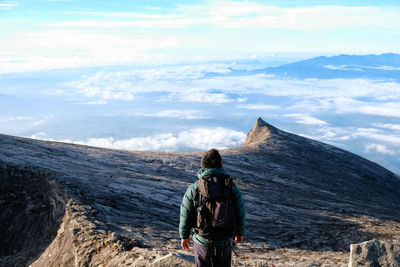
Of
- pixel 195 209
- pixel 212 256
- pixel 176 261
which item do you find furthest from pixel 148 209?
pixel 195 209

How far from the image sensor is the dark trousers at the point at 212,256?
28.1 ft

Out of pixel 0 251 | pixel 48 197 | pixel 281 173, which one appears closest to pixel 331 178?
pixel 281 173

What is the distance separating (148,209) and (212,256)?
14.7 meters

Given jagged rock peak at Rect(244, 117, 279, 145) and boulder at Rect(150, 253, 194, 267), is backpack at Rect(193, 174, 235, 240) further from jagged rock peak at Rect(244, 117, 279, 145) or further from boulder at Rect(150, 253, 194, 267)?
jagged rock peak at Rect(244, 117, 279, 145)

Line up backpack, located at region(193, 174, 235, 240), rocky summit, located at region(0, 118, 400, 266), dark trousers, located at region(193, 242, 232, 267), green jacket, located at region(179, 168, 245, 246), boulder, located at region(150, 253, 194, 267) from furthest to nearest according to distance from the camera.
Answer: rocky summit, located at region(0, 118, 400, 266), boulder, located at region(150, 253, 194, 267), dark trousers, located at region(193, 242, 232, 267), green jacket, located at region(179, 168, 245, 246), backpack, located at region(193, 174, 235, 240)

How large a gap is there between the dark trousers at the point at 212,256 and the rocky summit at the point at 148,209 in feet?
3.57

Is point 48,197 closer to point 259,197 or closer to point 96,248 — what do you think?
→ point 96,248

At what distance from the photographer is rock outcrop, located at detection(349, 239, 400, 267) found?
10.9 meters

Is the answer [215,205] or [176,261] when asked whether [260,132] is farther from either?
[215,205]

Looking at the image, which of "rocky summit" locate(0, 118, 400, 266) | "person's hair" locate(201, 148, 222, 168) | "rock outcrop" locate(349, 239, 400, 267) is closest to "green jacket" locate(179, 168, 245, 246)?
"person's hair" locate(201, 148, 222, 168)

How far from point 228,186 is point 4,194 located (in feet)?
62.2

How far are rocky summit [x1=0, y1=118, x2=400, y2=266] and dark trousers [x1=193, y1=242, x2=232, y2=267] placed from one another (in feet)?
3.57

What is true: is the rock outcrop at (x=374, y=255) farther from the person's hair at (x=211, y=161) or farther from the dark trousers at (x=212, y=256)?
the person's hair at (x=211, y=161)

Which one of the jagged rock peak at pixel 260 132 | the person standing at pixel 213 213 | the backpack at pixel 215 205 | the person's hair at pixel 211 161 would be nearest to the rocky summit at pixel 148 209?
the person standing at pixel 213 213
